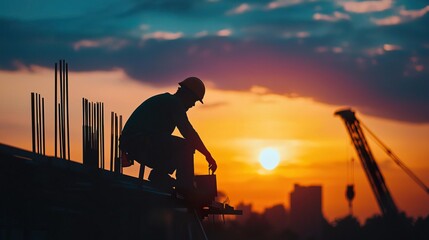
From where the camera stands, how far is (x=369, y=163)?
81.8 metres

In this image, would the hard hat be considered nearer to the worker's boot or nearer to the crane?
the worker's boot

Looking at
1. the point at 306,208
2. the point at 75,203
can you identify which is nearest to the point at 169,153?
the point at 75,203

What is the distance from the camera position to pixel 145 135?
17.1 m

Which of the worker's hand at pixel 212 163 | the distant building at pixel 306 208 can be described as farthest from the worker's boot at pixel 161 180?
the distant building at pixel 306 208

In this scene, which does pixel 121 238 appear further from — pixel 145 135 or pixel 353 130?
pixel 353 130

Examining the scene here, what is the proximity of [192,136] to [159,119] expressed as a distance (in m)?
0.72

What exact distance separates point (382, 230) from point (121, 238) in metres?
76.1

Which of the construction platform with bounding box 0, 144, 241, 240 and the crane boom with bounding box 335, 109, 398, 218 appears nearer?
the construction platform with bounding box 0, 144, 241, 240

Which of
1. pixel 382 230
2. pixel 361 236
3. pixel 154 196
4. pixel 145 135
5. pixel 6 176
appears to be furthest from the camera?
pixel 361 236

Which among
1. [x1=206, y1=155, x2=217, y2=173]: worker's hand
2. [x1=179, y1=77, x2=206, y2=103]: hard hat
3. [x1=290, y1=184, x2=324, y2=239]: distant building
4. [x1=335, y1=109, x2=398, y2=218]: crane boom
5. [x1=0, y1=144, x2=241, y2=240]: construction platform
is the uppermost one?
[x1=290, y1=184, x2=324, y2=239]: distant building

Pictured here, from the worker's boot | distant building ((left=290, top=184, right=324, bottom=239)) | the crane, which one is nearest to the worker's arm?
the worker's boot

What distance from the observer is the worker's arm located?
1691cm

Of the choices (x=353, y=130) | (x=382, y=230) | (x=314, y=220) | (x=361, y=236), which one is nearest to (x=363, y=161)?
(x=353, y=130)

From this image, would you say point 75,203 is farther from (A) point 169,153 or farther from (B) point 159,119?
(B) point 159,119
